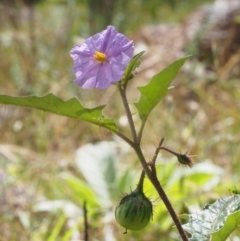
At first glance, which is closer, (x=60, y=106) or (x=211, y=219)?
(x=60, y=106)

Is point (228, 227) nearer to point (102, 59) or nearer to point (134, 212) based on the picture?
point (134, 212)

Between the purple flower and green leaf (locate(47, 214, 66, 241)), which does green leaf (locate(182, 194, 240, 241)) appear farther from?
green leaf (locate(47, 214, 66, 241))

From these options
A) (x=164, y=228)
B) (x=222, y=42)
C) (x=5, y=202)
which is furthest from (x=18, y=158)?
(x=222, y=42)

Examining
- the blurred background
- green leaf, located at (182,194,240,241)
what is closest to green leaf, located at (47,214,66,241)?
the blurred background

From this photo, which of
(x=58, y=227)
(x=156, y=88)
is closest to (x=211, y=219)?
(x=156, y=88)

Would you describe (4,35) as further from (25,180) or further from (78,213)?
(78,213)

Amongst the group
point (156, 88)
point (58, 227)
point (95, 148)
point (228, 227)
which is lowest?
point (228, 227)
